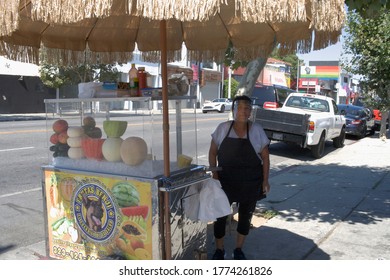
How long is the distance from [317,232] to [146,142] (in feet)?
9.75

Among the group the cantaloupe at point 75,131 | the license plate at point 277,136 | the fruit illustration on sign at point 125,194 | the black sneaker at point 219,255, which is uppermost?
the cantaloupe at point 75,131

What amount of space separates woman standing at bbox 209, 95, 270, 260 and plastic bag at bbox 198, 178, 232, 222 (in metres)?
0.31

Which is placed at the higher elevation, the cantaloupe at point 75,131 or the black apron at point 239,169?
the cantaloupe at point 75,131

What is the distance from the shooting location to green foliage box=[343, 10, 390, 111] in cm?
1459

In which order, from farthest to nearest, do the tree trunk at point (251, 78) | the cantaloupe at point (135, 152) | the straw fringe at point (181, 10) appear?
the tree trunk at point (251, 78) < the cantaloupe at point (135, 152) < the straw fringe at point (181, 10)

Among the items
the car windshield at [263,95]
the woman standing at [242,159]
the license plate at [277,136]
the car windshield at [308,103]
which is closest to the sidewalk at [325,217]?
the woman standing at [242,159]

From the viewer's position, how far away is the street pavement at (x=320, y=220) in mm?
4805

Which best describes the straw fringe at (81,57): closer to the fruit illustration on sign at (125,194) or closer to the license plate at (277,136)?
the fruit illustration on sign at (125,194)

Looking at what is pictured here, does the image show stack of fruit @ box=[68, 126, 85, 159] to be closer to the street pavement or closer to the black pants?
the street pavement

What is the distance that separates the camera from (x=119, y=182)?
3615mm

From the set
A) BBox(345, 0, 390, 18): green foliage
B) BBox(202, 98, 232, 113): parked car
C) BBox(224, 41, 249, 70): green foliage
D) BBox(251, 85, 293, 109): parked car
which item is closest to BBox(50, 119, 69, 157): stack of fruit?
BBox(224, 41, 249, 70): green foliage

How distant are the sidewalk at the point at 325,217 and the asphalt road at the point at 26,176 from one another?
1.62 meters

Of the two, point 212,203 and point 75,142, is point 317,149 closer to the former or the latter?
point 212,203

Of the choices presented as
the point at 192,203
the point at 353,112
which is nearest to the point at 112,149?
the point at 192,203
